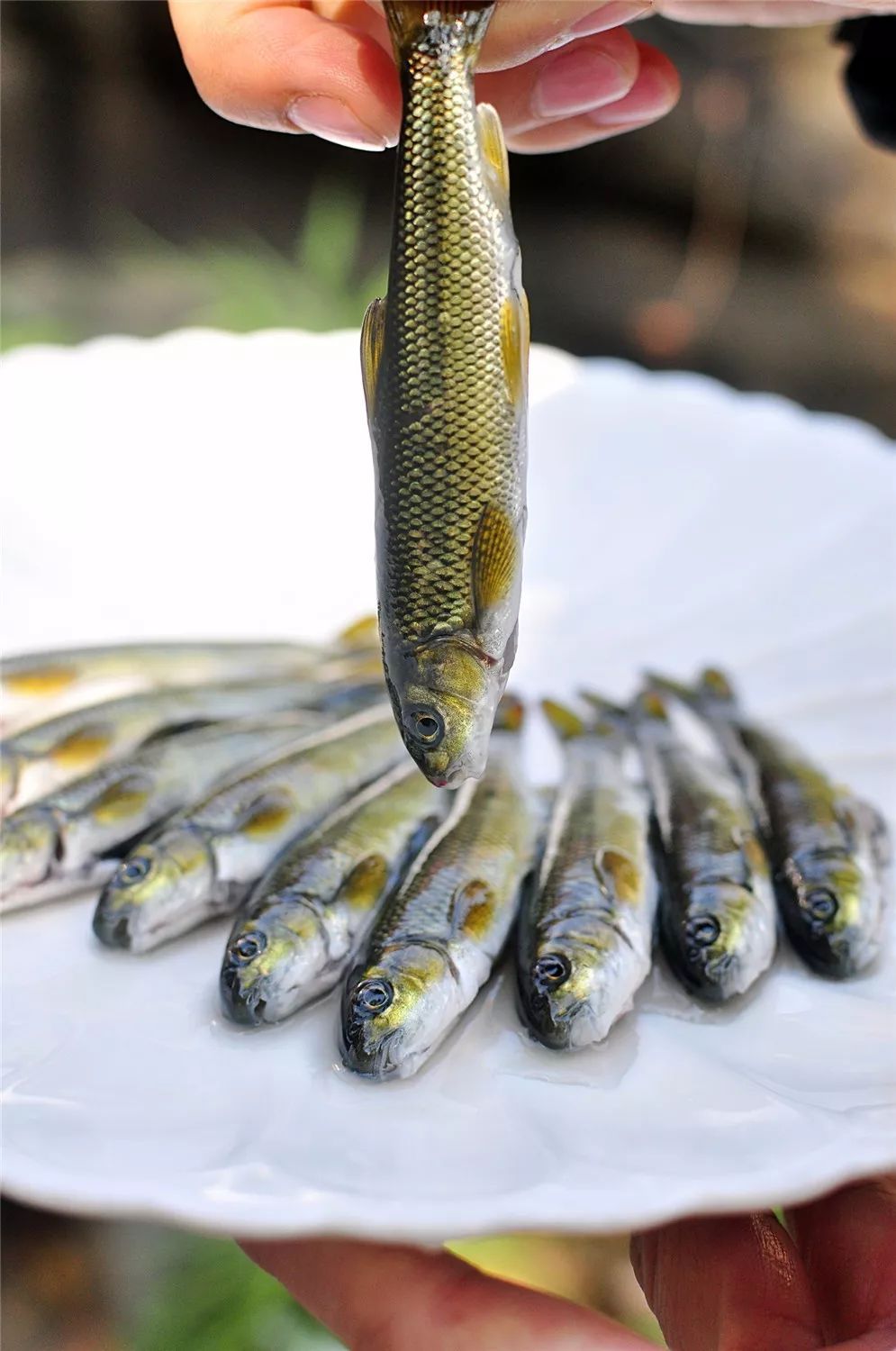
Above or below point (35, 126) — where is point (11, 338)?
below

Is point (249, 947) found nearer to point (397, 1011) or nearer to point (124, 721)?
point (397, 1011)

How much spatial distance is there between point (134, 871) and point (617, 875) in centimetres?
62

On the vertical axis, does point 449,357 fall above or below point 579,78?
below

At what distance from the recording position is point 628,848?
1.67 m

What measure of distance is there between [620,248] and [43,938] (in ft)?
12.1

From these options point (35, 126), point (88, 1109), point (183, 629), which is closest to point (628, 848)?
point (88, 1109)

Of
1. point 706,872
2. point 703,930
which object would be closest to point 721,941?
point 703,930

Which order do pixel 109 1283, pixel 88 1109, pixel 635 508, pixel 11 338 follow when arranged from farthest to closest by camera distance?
pixel 11 338, pixel 635 508, pixel 109 1283, pixel 88 1109

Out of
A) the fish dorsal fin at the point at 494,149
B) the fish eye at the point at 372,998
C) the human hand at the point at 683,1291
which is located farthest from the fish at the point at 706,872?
the fish dorsal fin at the point at 494,149

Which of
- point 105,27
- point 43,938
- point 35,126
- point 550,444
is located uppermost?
point 105,27

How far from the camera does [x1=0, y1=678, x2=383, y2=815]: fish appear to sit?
74.7 inches

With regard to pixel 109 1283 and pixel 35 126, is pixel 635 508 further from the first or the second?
pixel 35 126

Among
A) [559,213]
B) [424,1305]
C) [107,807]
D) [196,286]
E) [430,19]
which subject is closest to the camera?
[430,19]

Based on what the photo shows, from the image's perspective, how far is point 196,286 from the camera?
161 inches
